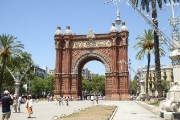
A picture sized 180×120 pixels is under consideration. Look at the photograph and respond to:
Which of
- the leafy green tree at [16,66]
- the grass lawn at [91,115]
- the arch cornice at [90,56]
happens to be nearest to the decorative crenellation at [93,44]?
the arch cornice at [90,56]

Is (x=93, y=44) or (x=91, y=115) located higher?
(x=93, y=44)

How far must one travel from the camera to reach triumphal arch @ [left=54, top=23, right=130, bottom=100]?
6260 cm

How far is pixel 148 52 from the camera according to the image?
156 ft

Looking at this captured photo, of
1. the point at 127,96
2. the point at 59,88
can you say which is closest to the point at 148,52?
the point at 127,96

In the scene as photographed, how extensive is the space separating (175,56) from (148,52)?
30.7 metres

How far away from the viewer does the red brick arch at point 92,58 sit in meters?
62.5

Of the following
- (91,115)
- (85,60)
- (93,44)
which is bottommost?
(91,115)

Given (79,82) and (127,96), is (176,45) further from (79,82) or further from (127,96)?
(79,82)

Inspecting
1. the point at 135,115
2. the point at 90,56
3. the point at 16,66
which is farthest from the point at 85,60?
the point at 135,115

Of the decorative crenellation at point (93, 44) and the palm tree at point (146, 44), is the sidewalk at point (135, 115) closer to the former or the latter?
the palm tree at point (146, 44)

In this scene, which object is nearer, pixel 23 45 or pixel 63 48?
pixel 23 45

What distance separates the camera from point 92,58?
222 feet

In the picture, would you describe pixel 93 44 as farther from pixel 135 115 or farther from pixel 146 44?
pixel 135 115

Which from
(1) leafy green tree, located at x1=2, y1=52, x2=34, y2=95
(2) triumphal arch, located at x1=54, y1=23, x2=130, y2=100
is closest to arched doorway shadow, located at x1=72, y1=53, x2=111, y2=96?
(2) triumphal arch, located at x1=54, y1=23, x2=130, y2=100
